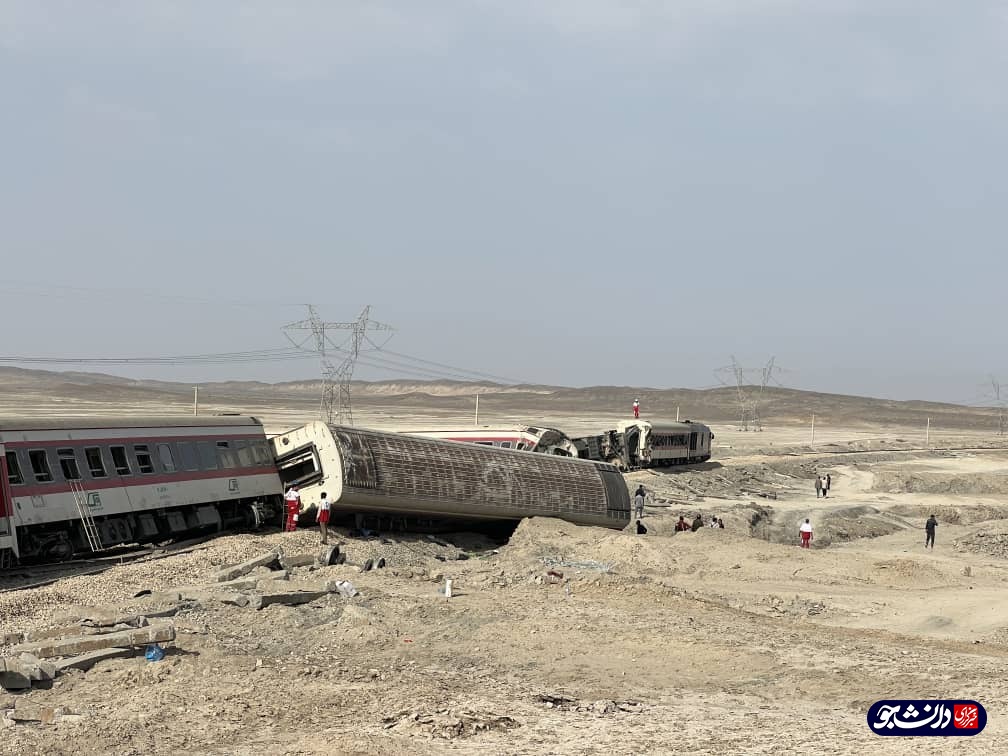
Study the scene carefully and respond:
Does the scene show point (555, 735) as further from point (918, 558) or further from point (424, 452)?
point (918, 558)

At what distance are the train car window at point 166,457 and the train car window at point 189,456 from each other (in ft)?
1.14

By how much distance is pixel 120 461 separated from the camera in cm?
2558

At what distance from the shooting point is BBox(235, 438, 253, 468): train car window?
95.3 ft

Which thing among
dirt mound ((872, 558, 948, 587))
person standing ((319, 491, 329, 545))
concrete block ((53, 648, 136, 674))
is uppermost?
person standing ((319, 491, 329, 545))

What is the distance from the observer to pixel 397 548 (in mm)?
27484

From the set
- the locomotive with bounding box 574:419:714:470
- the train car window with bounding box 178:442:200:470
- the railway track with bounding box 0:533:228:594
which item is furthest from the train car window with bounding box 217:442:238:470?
the locomotive with bounding box 574:419:714:470

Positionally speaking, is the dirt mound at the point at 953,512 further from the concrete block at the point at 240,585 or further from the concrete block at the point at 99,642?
the concrete block at the point at 99,642

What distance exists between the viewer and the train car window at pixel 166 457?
26719mm

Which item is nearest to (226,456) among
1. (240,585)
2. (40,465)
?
(40,465)

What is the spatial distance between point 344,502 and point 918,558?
1588cm

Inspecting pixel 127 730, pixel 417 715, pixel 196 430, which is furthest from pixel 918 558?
pixel 127 730

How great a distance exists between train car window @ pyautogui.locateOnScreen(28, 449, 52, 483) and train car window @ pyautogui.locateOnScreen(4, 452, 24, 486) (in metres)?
0.37

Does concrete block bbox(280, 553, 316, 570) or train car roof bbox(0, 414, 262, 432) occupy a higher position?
train car roof bbox(0, 414, 262, 432)

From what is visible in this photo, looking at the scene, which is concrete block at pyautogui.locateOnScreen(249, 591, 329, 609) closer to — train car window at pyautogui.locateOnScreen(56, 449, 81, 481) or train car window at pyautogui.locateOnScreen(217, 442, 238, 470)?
train car window at pyautogui.locateOnScreen(56, 449, 81, 481)
